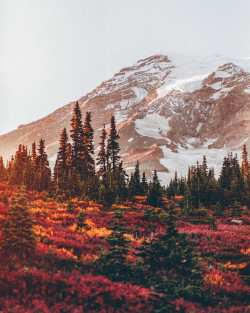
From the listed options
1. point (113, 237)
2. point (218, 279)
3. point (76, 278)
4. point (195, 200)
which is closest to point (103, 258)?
point (113, 237)

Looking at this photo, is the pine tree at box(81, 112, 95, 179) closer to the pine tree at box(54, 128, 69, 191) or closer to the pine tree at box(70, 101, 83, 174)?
the pine tree at box(70, 101, 83, 174)

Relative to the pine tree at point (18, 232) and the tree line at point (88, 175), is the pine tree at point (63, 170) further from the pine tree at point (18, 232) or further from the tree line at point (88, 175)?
the pine tree at point (18, 232)

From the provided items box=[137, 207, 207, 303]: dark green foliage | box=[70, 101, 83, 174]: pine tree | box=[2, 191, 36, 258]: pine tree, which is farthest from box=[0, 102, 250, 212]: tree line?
box=[137, 207, 207, 303]: dark green foliage

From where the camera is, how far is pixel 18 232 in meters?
7.00

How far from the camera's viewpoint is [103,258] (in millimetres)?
6742

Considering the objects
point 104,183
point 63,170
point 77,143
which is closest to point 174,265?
point 104,183

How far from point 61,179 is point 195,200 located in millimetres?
20737

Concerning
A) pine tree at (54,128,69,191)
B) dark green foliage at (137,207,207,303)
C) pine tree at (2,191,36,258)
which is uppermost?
pine tree at (54,128,69,191)

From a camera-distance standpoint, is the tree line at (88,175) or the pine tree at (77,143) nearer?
the tree line at (88,175)

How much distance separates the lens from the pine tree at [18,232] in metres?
6.76

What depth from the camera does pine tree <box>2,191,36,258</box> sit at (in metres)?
6.76

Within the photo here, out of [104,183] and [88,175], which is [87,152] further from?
[104,183]

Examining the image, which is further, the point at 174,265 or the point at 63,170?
the point at 63,170

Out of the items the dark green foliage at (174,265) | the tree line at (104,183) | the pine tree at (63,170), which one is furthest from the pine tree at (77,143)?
the dark green foliage at (174,265)
